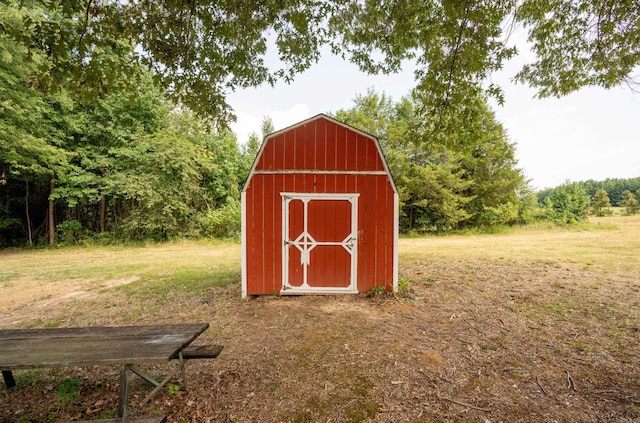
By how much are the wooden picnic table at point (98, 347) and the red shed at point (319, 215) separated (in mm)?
3211

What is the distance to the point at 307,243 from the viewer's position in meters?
6.12

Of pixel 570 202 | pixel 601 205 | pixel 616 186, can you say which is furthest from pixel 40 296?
pixel 616 186

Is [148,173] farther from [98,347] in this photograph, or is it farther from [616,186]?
[616,186]

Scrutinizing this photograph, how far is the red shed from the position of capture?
6.03 metres

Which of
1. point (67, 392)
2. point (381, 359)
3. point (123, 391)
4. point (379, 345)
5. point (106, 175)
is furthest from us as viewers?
point (106, 175)

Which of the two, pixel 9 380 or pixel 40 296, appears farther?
pixel 40 296

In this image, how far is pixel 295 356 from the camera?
3654mm

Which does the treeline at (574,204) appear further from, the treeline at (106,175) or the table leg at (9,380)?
the table leg at (9,380)

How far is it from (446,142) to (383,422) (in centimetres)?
440

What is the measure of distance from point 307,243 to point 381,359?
299 cm

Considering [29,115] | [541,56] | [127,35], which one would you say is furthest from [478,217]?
[29,115]

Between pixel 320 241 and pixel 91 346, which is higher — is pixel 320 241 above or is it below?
above

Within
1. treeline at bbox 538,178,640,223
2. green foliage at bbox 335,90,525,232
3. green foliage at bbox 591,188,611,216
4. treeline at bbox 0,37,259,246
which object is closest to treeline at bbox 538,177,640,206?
treeline at bbox 538,178,640,223

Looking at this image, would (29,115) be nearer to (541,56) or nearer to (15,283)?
(15,283)
